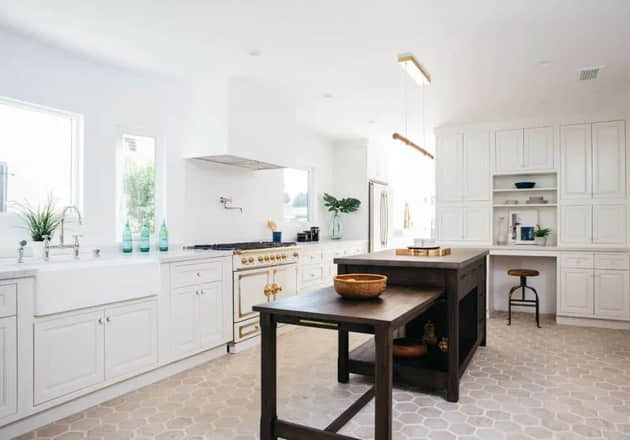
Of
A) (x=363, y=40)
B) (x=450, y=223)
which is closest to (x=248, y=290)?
(x=363, y=40)

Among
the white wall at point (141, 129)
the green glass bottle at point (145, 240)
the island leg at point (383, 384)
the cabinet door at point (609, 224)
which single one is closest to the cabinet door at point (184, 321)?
the green glass bottle at point (145, 240)

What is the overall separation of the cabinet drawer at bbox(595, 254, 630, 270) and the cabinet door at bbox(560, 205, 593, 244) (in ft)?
0.98

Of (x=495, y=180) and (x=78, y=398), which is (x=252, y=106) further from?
(x=495, y=180)

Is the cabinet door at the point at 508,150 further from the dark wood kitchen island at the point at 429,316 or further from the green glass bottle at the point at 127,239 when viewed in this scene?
the green glass bottle at the point at 127,239

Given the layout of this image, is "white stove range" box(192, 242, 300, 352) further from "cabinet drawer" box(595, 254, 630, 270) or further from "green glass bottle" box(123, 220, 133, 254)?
"cabinet drawer" box(595, 254, 630, 270)

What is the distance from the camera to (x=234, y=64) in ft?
12.8

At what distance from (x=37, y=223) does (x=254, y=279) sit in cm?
192

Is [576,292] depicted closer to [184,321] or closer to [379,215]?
[379,215]

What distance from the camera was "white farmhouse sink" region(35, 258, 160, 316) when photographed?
265cm

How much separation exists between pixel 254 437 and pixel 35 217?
7.54ft

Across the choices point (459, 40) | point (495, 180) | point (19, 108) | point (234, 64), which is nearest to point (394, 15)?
point (459, 40)


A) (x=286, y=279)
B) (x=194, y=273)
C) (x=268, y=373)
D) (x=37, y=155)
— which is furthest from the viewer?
(x=286, y=279)

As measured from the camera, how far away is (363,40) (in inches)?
134

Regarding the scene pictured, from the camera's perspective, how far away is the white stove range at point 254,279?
4.20 m
